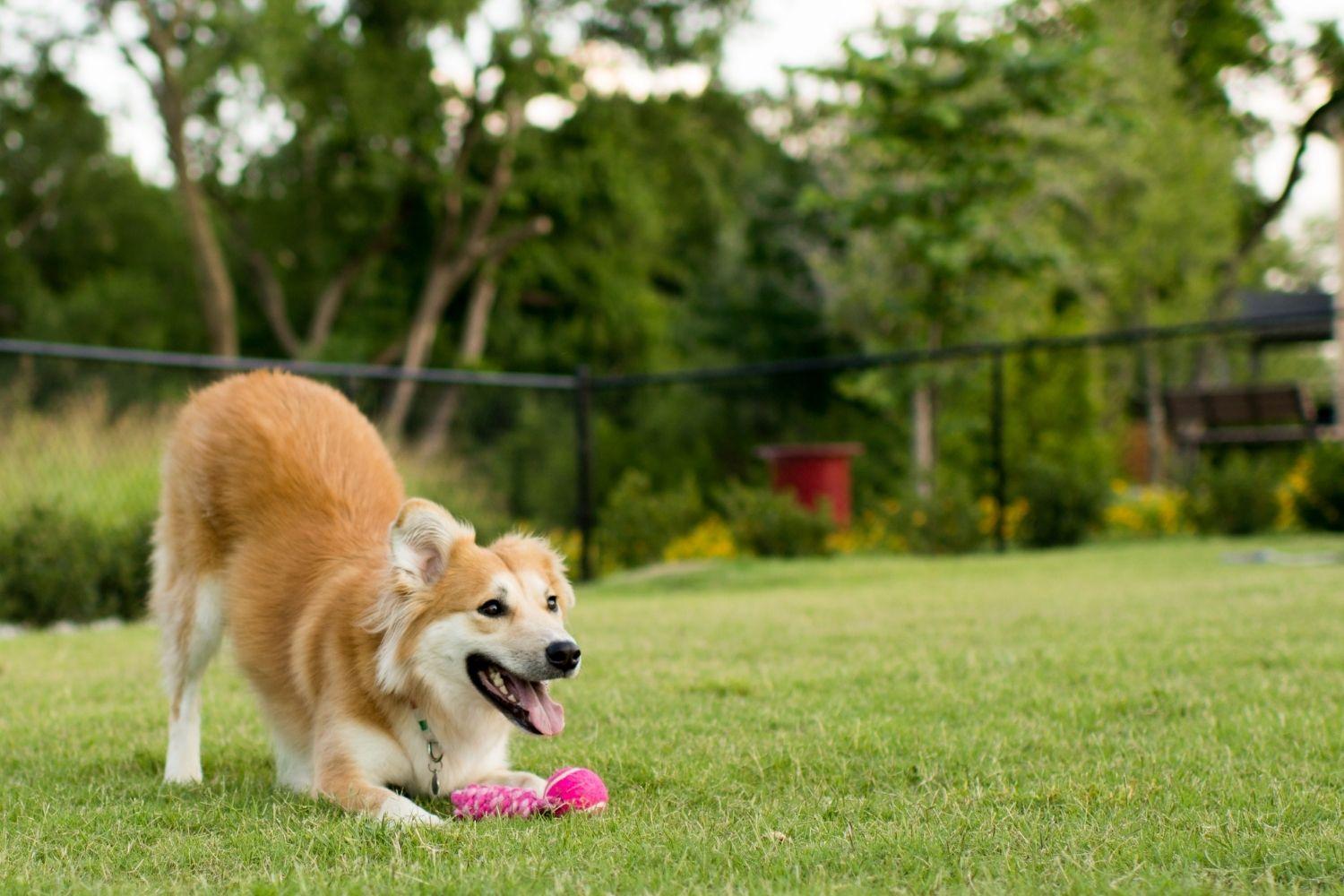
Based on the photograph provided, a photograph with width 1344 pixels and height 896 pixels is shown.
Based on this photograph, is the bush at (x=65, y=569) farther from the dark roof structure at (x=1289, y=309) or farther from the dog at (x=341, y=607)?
the dark roof structure at (x=1289, y=309)

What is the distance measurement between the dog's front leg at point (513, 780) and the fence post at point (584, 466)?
26.9 feet

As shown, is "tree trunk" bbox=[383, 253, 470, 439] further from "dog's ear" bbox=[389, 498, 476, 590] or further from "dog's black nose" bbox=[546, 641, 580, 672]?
"dog's black nose" bbox=[546, 641, 580, 672]

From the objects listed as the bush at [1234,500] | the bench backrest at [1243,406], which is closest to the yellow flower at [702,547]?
the bush at [1234,500]

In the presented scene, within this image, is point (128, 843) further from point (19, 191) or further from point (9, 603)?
point (19, 191)

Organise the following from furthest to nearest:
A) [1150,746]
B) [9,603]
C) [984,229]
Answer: [984,229]
[9,603]
[1150,746]

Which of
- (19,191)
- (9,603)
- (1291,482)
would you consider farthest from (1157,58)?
(19,191)

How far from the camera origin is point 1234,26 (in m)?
30.1

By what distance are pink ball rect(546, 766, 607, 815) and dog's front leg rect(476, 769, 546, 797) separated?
0.17 m

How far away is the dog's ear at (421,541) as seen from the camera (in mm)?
3367

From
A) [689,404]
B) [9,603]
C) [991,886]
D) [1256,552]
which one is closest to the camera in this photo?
[991,886]

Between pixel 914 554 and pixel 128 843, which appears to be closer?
pixel 128 843

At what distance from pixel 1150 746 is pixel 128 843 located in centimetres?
289

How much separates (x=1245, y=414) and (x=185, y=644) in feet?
47.2

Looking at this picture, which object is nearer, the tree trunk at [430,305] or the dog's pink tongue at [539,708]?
Result: the dog's pink tongue at [539,708]
